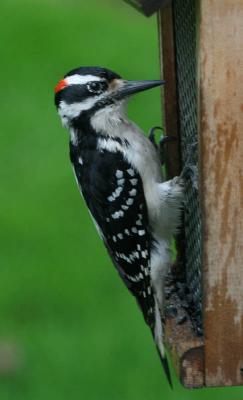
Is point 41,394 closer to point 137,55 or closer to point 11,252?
point 11,252

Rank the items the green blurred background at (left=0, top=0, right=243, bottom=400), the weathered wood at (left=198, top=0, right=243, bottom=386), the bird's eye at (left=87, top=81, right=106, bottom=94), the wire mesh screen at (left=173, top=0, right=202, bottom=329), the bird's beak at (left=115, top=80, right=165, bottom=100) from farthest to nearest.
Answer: the green blurred background at (left=0, top=0, right=243, bottom=400)
the bird's eye at (left=87, top=81, right=106, bottom=94)
the bird's beak at (left=115, top=80, right=165, bottom=100)
the wire mesh screen at (left=173, top=0, right=202, bottom=329)
the weathered wood at (left=198, top=0, right=243, bottom=386)

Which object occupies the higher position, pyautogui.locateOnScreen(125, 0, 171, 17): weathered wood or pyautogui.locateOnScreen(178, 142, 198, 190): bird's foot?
pyautogui.locateOnScreen(125, 0, 171, 17): weathered wood

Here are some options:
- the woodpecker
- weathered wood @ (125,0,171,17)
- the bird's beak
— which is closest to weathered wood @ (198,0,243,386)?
weathered wood @ (125,0,171,17)

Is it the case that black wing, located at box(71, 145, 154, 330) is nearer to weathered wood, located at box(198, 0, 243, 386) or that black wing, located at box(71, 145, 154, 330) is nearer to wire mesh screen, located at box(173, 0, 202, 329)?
wire mesh screen, located at box(173, 0, 202, 329)

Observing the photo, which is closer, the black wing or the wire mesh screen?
the wire mesh screen

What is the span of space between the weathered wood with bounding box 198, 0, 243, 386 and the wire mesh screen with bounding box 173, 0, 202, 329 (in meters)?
0.33

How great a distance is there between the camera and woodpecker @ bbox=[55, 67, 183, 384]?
16.9ft

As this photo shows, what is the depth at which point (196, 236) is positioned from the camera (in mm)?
5031

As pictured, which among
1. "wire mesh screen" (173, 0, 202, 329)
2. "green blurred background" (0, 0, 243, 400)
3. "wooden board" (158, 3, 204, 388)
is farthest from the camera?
"green blurred background" (0, 0, 243, 400)

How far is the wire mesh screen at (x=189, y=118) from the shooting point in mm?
4828

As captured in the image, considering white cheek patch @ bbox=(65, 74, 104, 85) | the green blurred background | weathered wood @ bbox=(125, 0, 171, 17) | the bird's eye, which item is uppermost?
weathered wood @ bbox=(125, 0, 171, 17)

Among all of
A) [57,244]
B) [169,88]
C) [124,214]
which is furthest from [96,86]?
[57,244]

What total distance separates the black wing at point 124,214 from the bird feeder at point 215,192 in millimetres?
277

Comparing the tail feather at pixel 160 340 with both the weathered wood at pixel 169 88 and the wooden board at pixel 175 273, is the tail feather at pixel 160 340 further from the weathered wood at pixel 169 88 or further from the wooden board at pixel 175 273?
the weathered wood at pixel 169 88
